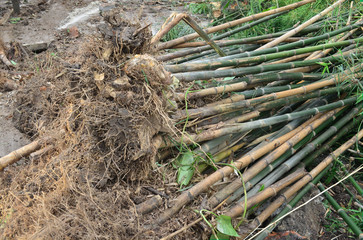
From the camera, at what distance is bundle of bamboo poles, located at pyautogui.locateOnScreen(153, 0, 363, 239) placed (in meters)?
2.20

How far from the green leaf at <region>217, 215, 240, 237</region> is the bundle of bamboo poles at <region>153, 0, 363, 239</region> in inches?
2.9

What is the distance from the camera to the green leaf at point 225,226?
1.91 m

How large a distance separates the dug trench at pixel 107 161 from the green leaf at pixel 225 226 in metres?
0.09

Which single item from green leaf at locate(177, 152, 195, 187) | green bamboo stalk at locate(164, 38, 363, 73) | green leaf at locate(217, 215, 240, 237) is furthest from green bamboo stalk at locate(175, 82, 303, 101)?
green leaf at locate(217, 215, 240, 237)

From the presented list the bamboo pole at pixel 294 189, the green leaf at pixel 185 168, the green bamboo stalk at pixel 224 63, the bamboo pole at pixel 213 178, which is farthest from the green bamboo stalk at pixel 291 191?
the green bamboo stalk at pixel 224 63

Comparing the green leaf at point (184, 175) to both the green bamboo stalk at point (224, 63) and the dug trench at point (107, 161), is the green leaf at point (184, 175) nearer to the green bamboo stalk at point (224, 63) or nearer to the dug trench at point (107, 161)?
the dug trench at point (107, 161)

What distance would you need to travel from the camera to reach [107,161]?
1.91 metres

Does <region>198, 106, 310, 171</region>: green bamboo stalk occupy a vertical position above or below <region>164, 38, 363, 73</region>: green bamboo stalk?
below

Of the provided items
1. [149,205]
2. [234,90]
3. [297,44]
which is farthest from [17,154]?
[297,44]

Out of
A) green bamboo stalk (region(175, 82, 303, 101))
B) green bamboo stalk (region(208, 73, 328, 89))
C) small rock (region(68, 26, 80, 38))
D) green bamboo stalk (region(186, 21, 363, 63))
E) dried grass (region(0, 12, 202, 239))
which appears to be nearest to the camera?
dried grass (region(0, 12, 202, 239))

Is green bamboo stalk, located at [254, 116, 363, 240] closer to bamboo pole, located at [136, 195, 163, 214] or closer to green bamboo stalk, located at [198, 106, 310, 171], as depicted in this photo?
green bamboo stalk, located at [198, 106, 310, 171]

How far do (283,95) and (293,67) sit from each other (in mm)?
352

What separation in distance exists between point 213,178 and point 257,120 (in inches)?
25.2

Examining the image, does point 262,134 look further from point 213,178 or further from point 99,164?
point 99,164
